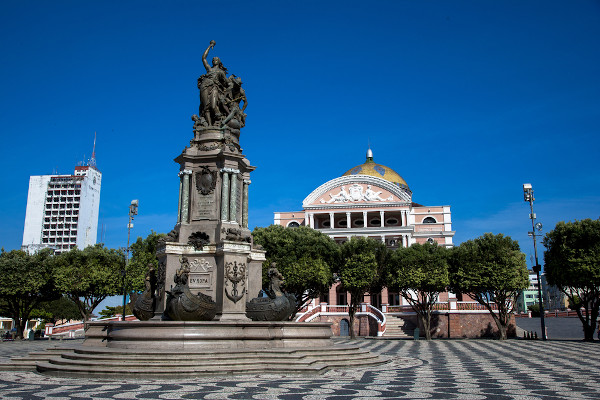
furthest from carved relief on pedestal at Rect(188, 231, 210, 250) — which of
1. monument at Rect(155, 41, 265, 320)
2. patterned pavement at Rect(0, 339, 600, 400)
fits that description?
patterned pavement at Rect(0, 339, 600, 400)

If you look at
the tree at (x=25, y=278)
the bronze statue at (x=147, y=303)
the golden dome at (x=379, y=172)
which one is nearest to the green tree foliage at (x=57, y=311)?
the tree at (x=25, y=278)

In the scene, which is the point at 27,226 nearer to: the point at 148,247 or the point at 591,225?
the point at 148,247

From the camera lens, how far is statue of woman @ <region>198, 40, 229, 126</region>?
18344 millimetres

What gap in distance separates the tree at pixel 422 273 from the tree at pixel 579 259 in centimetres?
770

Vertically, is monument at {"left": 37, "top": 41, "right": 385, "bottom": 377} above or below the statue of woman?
below

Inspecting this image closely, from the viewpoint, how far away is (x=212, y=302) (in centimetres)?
1510

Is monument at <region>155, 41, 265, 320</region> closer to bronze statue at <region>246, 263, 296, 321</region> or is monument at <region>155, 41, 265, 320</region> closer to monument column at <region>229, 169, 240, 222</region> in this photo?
monument column at <region>229, 169, 240, 222</region>

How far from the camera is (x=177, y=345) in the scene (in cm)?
1243

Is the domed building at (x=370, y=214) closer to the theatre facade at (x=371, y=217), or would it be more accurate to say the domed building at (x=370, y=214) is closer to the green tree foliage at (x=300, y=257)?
the theatre facade at (x=371, y=217)

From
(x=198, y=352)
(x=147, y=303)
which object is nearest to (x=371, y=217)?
(x=147, y=303)

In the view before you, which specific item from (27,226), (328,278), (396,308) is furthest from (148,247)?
(27,226)

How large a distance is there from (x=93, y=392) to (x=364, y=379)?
5.60 meters

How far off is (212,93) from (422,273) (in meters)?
25.7

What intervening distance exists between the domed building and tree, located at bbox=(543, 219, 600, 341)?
30.0 m
